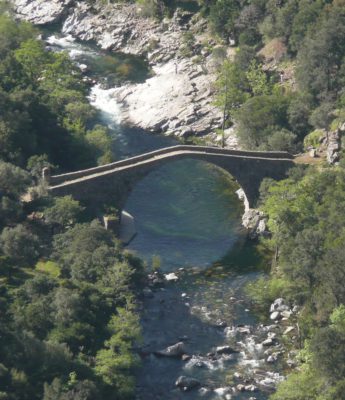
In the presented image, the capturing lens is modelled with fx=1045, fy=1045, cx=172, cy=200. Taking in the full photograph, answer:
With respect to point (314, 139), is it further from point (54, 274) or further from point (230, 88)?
point (54, 274)

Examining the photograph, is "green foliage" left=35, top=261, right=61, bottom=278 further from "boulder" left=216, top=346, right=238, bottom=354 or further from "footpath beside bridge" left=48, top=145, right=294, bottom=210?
"boulder" left=216, top=346, right=238, bottom=354

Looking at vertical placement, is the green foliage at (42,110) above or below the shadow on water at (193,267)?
above

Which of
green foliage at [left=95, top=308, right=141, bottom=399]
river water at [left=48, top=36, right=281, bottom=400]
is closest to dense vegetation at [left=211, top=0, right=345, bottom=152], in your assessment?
river water at [left=48, top=36, right=281, bottom=400]

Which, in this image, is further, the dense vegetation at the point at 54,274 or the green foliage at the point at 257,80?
the green foliage at the point at 257,80

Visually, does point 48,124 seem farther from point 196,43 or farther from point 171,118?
point 196,43

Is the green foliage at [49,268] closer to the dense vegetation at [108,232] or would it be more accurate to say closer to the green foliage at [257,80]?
the dense vegetation at [108,232]

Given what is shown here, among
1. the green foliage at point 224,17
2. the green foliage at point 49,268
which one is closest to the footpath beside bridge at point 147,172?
the green foliage at point 49,268

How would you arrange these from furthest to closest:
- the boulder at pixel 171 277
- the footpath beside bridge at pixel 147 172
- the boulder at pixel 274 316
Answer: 1. the footpath beside bridge at pixel 147 172
2. the boulder at pixel 171 277
3. the boulder at pixel 274 316
